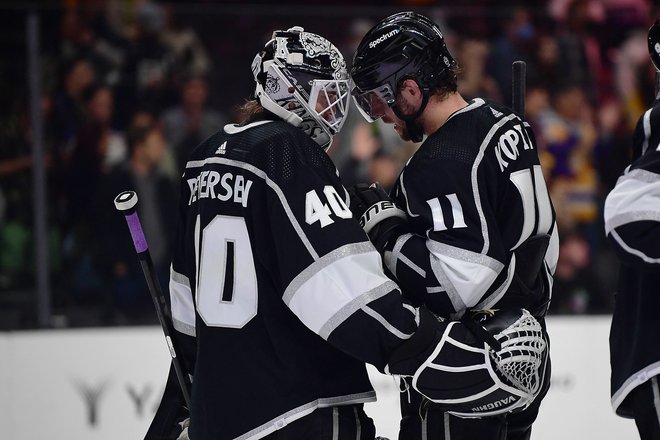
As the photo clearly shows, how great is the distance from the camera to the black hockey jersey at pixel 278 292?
2.04 metres

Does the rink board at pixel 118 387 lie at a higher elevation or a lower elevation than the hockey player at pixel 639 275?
lower

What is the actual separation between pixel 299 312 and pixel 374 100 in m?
0.59

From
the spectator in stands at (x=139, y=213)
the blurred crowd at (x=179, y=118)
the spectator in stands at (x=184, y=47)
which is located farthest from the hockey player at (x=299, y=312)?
the spectator in stands at (x=184, y=47)

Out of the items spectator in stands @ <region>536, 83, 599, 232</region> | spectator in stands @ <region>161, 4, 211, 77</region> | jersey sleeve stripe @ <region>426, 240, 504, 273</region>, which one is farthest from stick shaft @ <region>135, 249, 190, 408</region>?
spectator in stands @ <region>536, 83, 599, 232</region>

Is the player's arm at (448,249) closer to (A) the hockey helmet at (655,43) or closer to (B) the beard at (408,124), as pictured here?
(B) the beard at (408,124)

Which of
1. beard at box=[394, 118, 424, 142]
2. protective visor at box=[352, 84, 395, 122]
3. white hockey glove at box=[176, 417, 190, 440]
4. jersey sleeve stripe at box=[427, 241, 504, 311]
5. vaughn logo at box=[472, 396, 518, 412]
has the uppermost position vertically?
protective visor at box=[352, 84, 395, 122]

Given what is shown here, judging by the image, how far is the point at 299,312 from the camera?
A: 2.06 m

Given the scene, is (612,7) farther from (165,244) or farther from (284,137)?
(284,137)

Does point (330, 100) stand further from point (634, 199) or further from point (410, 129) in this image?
point (634, 199)

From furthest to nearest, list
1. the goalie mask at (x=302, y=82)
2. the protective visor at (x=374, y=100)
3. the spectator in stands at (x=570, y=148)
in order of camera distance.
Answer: the spectator in stands at (x=570, y=148), the protective visor at (x=374, y=100), the goalie mask at (x=302, y=82)

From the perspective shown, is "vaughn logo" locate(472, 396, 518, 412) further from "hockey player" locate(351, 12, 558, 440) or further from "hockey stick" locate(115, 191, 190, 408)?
"hockey stick" locate(115, 191, 190, 408)

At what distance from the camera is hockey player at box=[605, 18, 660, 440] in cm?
199

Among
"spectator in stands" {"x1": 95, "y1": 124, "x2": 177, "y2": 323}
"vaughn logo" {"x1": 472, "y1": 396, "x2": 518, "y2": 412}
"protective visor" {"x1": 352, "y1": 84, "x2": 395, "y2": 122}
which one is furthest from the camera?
"spectator in stands" {"x1": 95, "y1": 124, "x2": 177, "y2": 323}

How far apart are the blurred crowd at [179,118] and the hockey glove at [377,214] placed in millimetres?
2041
